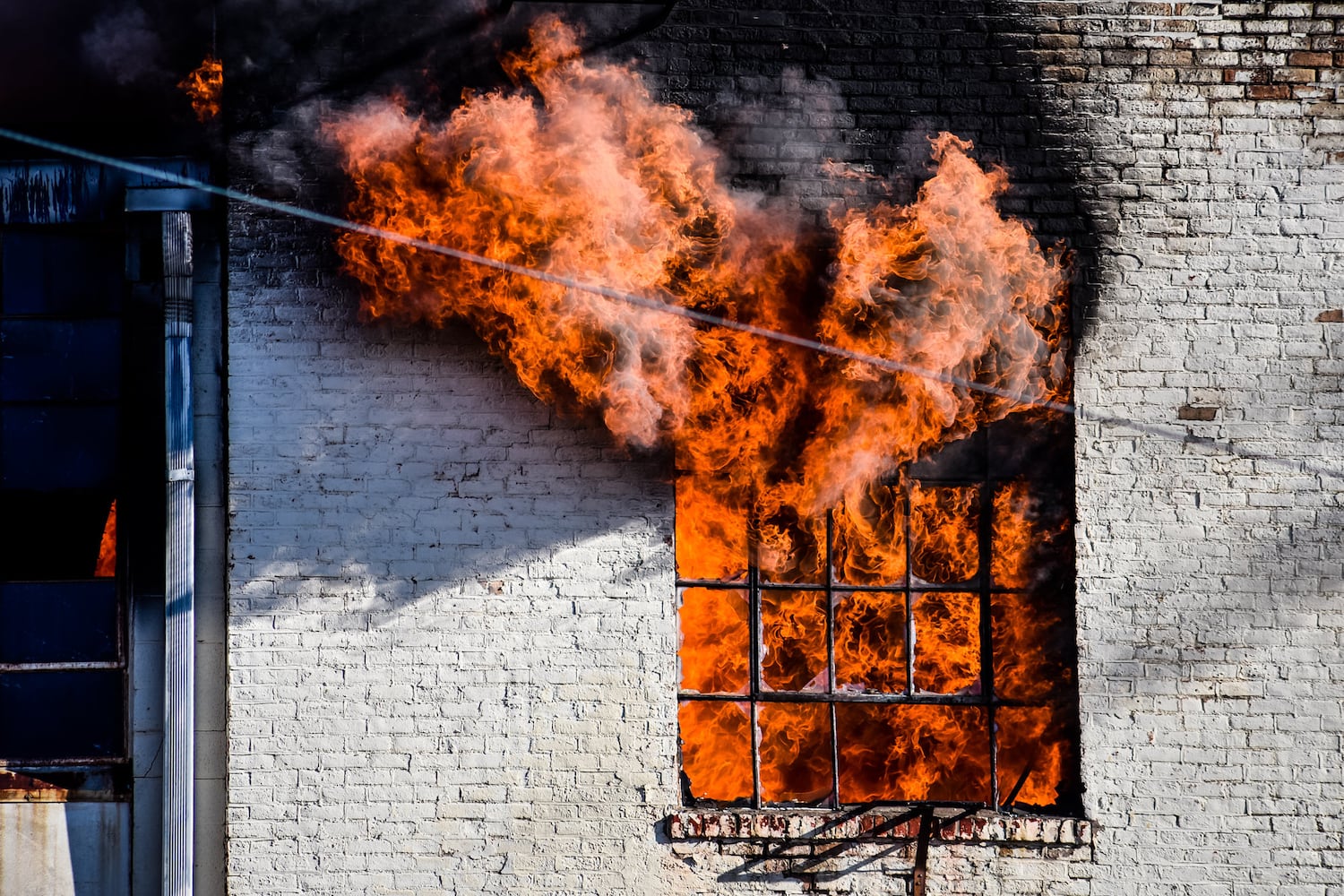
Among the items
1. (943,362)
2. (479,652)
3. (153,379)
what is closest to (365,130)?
(153,379)

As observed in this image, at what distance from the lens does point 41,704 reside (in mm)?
4523

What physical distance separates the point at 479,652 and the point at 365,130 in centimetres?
284

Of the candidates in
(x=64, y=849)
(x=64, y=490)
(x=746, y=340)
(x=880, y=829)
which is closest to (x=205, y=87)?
(x=64, y=490)

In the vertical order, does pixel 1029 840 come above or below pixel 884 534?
below

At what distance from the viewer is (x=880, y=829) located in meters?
4.29

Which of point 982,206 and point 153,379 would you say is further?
point 153,379

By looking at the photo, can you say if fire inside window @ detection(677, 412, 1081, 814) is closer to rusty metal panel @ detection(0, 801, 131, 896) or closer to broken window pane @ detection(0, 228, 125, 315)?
rusty metal panel @ detection(0, 801, 131, 896)

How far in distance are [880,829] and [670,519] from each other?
1.96 m

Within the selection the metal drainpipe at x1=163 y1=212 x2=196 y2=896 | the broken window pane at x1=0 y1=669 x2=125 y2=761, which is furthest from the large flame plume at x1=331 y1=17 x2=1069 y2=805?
the broken window pane at x1=0 y1=669 x2=125 y2=761

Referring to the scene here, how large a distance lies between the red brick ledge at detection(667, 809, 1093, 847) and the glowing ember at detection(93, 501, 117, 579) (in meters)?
3.40

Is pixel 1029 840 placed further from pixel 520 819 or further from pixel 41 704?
pixel 41 704

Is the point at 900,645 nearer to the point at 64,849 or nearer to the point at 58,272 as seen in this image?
the point at 64,849

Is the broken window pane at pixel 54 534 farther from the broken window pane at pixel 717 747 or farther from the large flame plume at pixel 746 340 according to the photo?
the broken window pane at pixel 717 747

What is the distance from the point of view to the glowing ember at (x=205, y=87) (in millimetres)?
4434
